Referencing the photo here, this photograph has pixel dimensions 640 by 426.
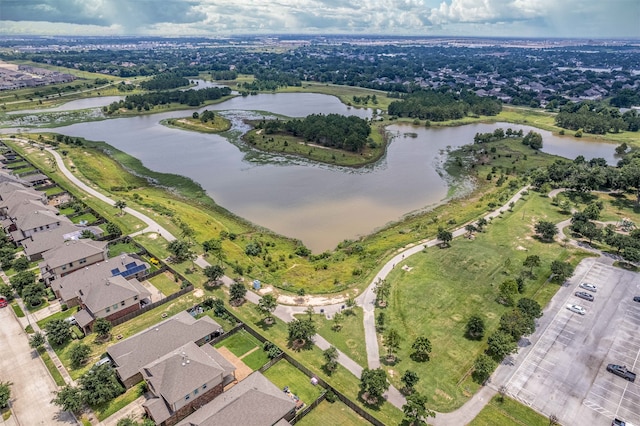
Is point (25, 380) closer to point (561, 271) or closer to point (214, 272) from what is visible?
point (214, 272)

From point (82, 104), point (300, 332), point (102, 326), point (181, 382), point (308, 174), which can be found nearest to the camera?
point (181, 382)

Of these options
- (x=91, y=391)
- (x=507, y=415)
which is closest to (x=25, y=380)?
(x=91, y=391)

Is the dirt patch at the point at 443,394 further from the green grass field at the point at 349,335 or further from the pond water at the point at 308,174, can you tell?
the pond water at the point at 308,174

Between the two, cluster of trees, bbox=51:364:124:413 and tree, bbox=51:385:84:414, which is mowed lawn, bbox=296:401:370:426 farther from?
tree, bbox=51:385:84:414

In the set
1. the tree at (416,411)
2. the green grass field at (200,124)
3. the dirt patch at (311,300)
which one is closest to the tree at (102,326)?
the dirt patch at (311,300)

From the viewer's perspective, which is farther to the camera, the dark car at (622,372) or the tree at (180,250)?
the tree at (180,250)

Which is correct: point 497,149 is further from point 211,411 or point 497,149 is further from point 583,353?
point 211,411

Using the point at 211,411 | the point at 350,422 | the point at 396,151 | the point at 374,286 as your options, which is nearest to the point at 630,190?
the point at 396,151
